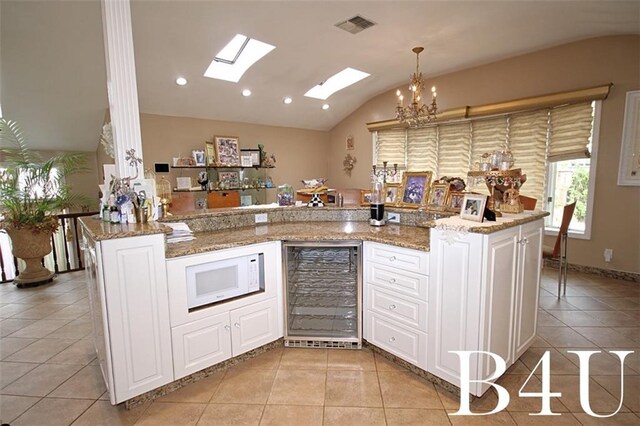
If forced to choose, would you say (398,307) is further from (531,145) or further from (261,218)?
(531,145)

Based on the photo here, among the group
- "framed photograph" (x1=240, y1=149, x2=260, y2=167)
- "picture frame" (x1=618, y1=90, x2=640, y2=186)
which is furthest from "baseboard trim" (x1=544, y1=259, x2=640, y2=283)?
"framed photograph" (x1=240, y1=149, x2=260, y2=167)

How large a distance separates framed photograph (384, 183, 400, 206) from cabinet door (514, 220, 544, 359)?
3.48 ft

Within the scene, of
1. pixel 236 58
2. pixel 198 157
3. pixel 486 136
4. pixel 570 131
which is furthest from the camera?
pixel 198 157

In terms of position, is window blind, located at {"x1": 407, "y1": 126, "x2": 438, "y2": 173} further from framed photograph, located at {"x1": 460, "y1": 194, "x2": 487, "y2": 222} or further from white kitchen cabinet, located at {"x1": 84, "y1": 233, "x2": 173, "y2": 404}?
white kitchen cabinet, located at {"x1": 84, "y1": 233, "x2": 173, "y2": 404}

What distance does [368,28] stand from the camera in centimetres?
383

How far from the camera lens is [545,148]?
452cm

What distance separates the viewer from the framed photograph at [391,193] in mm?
2881

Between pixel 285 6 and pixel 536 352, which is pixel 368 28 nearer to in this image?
pixel 285 6

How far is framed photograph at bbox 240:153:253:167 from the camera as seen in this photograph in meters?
6.16

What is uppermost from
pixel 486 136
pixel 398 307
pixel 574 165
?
pixel 486 136

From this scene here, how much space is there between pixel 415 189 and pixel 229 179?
4.16 meters

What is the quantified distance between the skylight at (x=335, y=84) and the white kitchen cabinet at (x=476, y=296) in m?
4.54

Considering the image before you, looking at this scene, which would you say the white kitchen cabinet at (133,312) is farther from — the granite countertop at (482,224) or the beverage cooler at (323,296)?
the granite countertop at (482,224)

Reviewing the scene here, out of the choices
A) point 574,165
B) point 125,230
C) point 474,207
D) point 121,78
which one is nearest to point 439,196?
point 474,207
